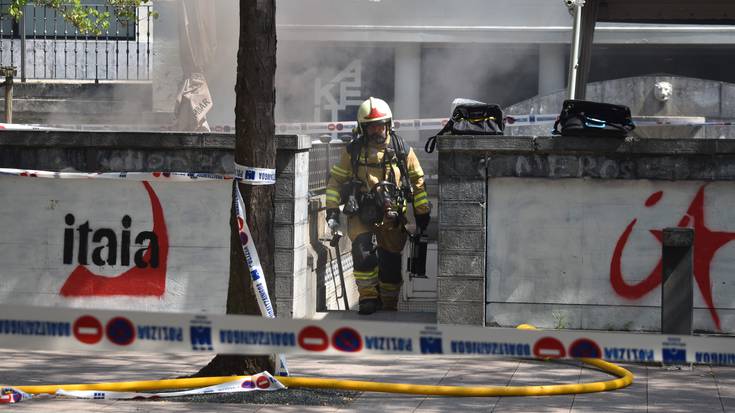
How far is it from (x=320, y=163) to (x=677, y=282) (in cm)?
425

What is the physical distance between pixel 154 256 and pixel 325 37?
1421cm

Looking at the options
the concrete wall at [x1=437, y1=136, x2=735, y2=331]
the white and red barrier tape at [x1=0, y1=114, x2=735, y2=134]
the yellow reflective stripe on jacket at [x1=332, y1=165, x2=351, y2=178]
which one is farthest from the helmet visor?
the white and red barrier tape at [x1=0, y1=114, x2=735, y2=134]

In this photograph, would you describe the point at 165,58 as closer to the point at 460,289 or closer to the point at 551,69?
the point at 551,69

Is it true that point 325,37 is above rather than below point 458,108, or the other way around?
above

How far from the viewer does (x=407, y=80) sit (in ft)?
79.6

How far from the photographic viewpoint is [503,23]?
23.7 meters

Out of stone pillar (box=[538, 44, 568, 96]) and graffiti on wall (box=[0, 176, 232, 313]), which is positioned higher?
stone pillar (box=[538, 44, 568, 96])

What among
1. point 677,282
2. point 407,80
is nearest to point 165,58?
point 407,80

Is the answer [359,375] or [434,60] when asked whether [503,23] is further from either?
[359,375]

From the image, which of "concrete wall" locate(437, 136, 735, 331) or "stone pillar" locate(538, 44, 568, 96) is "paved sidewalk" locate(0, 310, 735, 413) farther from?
"stone pillar" locate(538, 44, 568, 96)

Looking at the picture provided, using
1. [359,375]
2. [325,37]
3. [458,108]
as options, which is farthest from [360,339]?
[325,37]

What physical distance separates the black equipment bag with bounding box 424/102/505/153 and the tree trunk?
101 inches

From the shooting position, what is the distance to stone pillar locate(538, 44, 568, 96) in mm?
23812

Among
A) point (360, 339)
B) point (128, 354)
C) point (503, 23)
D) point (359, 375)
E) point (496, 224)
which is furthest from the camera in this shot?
point (503, 23)
